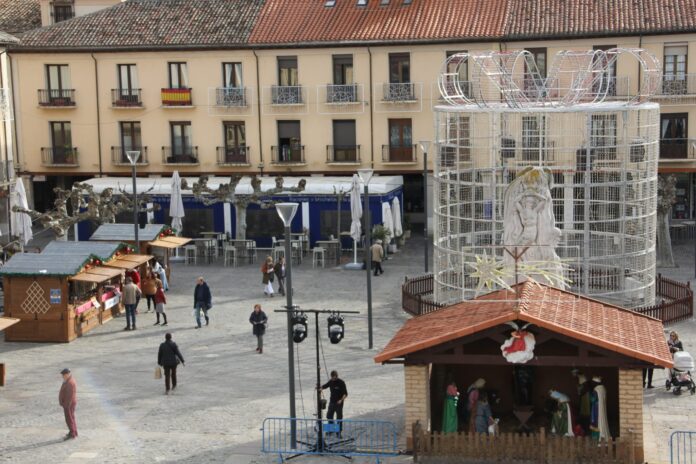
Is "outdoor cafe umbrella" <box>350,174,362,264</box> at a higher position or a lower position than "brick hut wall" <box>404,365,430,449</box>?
higher

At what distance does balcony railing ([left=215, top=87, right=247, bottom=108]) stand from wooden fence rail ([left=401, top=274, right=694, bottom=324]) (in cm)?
1687

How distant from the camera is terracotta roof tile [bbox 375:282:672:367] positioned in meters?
20.2

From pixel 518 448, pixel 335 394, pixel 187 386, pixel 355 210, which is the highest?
pixel 355 210

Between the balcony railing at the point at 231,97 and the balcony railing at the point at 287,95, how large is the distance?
1263 mm

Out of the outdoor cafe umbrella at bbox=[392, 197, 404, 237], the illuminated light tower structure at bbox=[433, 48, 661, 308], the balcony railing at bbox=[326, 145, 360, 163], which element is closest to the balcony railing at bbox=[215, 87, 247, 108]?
the balcony railing at bbox=[326, 145, 360, 163]

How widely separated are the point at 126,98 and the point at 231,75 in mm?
4525

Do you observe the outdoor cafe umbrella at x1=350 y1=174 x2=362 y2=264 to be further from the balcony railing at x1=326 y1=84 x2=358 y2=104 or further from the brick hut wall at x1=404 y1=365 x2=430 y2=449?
Result: the brick hut wall at x1=404 y1=365 x2=430 y2=449

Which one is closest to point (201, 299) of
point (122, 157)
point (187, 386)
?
point (187, 386)

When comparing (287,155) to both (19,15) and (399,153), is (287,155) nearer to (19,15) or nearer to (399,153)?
(399,153)

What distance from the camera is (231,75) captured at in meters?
50.4

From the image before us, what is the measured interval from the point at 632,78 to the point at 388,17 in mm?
10249

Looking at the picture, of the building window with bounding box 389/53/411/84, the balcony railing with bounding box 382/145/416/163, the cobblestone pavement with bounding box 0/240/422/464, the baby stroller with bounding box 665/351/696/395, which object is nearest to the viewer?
the cobblestone pavement with bounding box 0/240/422/464

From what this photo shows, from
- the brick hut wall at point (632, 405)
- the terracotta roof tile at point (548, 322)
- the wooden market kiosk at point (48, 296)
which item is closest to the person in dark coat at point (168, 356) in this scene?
the terracotta roof tile at point (548, 322)

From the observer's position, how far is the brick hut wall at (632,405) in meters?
20.5
